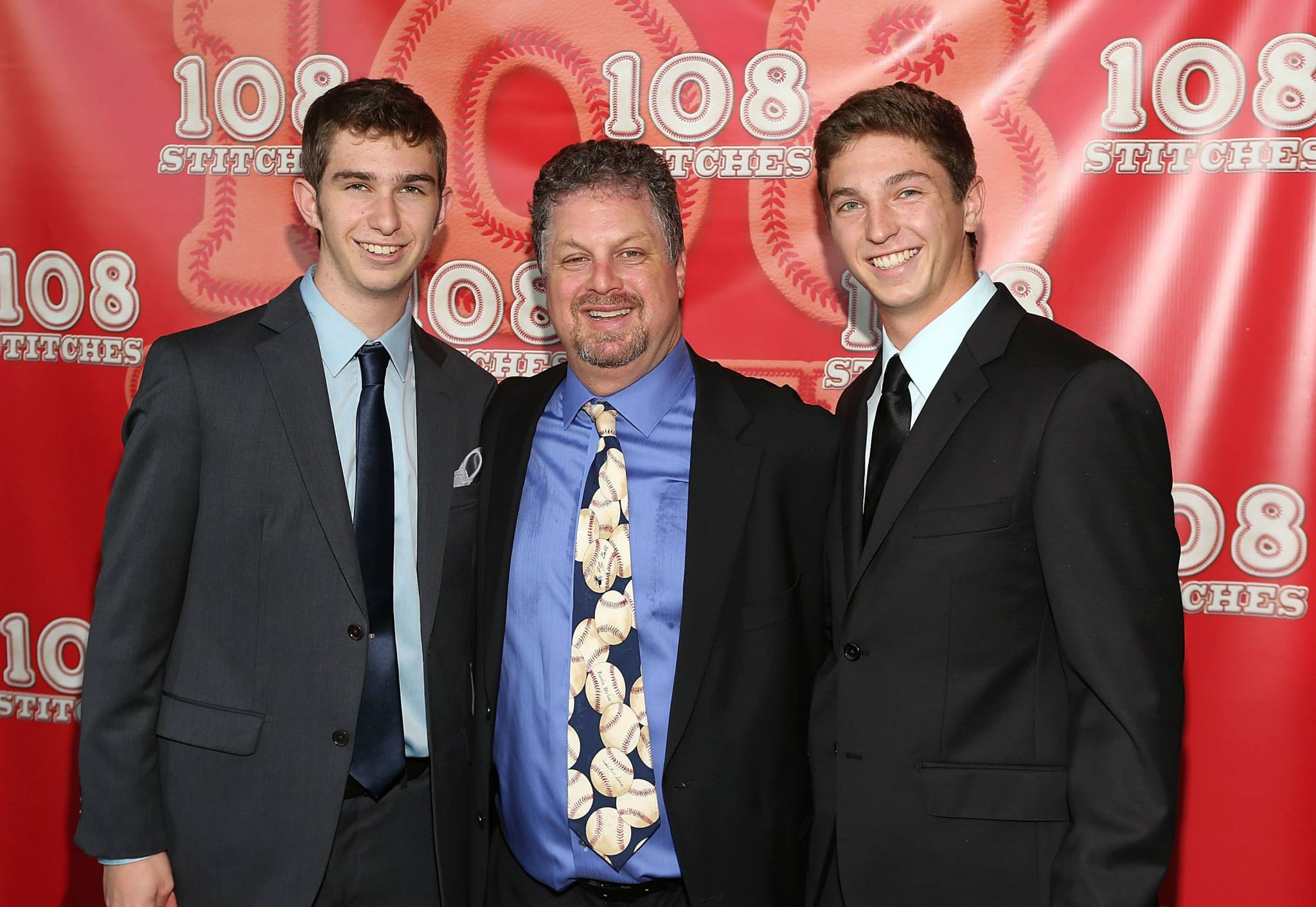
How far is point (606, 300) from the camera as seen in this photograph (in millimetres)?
2008

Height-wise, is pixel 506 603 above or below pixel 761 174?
below

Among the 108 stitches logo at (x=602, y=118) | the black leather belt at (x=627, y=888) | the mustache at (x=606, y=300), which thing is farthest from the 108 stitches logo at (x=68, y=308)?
the black leather belt at (x=627, y=888)

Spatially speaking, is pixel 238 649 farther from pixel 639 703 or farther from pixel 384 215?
pixel 384 215

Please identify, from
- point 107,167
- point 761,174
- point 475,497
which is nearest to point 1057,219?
point 761,174

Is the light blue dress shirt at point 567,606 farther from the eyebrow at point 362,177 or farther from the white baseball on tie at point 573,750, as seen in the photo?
the eyebrow at point 362,177

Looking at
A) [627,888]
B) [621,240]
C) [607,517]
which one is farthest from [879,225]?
[627,888]

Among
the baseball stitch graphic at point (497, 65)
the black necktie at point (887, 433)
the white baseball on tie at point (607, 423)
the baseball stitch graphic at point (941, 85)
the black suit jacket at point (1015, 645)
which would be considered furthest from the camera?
the baseball stitch graphic at point (497, 65)

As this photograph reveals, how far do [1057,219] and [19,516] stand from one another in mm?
2964

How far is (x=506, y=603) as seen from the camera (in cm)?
199

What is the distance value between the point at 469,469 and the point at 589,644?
474 millimetres

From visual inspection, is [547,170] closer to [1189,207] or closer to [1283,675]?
[1189,207]

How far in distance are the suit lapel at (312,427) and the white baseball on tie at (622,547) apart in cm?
46

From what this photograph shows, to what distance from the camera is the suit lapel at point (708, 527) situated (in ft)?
6.02

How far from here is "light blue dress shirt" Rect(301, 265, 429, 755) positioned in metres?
1.98
